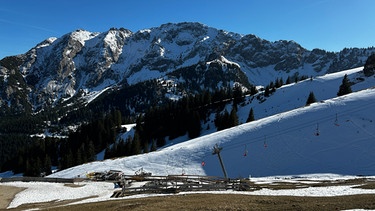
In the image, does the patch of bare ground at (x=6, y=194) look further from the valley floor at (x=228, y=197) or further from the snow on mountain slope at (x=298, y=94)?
the snow on mountain slope at (x=298, y=94)

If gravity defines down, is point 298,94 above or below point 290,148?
above

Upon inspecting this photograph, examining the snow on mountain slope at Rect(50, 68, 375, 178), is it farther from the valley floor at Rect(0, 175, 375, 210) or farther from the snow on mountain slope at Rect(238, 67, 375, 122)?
the snow on mountain slope at Rect(238, 67, 375, 122)

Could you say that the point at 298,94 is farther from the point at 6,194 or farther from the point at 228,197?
the point at 6,194

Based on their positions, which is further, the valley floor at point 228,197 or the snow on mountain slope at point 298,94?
the snow on mountain slope at point 298,94

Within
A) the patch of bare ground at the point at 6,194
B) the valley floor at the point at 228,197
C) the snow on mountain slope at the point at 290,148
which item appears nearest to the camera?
the valley floor at the point at 228,197

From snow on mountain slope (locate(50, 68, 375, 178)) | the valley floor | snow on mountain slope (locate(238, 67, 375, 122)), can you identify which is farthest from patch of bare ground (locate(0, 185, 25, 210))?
snow on mountain slope (locate(238, 67, 375, 122))

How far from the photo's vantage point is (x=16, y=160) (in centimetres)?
16512

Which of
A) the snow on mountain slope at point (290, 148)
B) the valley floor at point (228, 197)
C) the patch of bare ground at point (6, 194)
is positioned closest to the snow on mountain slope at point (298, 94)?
the snow on mountain slope at point (290, 148)

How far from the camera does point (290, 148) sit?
7019cm

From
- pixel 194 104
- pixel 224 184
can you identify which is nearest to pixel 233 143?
pixel 224 184

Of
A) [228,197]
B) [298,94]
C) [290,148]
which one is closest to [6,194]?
[228,197]

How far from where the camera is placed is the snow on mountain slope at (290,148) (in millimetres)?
62812

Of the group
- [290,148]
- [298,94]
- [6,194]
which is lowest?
[6,194]

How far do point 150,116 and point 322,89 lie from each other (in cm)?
8642
